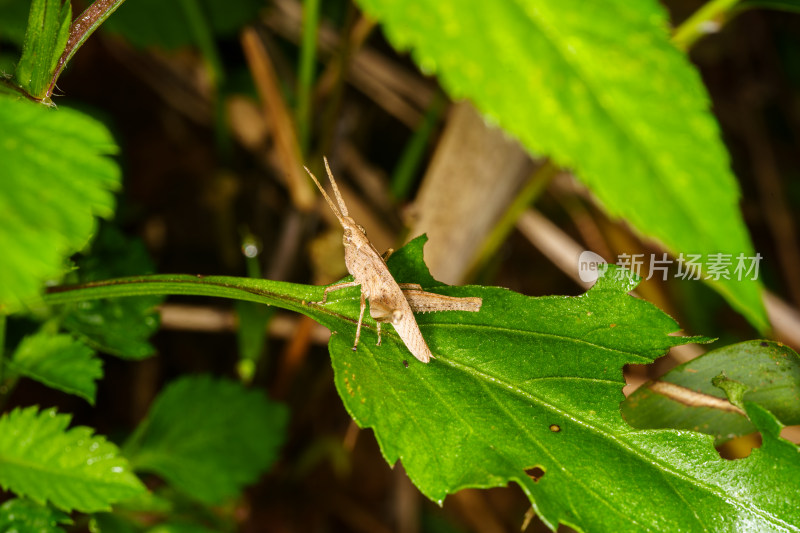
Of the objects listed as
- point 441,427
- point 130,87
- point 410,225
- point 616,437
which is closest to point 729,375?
point 616,437

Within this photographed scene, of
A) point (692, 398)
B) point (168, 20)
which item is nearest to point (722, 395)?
point (692, 398)

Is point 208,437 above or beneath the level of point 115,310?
beneath

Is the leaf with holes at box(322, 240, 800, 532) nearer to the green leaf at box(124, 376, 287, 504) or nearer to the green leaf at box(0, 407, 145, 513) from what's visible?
the green leaf at box(0, 407, 145, 513)

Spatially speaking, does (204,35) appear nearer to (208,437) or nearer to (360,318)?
(208,437)

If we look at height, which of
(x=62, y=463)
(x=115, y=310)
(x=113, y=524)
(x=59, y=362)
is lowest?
(x=113, y=524)

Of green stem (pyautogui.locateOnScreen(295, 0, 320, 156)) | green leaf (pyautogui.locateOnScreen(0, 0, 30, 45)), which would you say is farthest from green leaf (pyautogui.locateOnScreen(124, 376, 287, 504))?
green leaf (pyautogui.locateOnScreen(0, 0, 30, 45))

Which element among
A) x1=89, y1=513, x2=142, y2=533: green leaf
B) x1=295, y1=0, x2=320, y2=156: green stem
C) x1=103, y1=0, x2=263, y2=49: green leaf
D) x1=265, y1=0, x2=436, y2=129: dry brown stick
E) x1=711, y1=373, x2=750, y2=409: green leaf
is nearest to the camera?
x1=711, y1=373, x2=750, y2=409: green leaf
